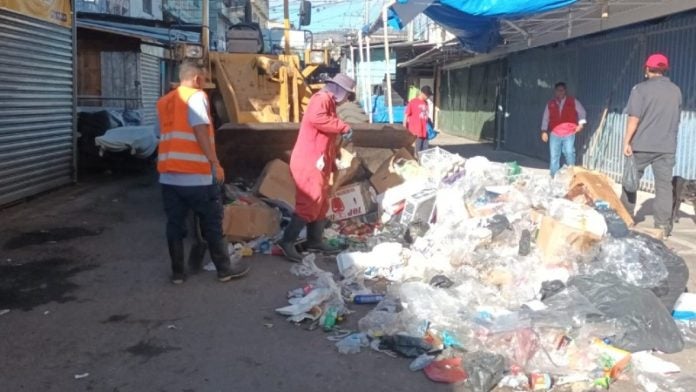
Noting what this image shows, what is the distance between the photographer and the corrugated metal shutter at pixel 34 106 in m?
8.55

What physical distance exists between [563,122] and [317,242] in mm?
5085

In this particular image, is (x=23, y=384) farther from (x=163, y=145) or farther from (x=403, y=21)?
(x=403, y=21)

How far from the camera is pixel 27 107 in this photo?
9172 mm

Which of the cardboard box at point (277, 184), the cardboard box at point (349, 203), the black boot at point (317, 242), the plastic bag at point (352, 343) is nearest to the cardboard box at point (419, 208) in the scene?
the cardboard box at point (349, 203)

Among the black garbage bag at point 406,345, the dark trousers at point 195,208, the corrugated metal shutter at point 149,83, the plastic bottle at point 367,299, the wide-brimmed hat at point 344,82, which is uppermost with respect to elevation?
the corrugated metal shutter at point 149,83

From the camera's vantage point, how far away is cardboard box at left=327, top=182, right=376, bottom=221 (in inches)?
293

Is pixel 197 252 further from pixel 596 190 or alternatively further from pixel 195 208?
pixel 596 190

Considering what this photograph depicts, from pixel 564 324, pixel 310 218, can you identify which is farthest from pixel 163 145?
pixel 564 324

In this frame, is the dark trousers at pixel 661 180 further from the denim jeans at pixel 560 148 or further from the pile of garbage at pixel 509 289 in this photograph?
the denim jeans at pixel 560 148

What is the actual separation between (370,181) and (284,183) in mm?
1015

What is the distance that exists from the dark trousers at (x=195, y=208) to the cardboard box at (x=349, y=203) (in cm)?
214

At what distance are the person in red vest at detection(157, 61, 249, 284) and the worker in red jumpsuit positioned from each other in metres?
0.93

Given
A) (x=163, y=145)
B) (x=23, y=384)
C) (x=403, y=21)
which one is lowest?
(x=23, y=384)

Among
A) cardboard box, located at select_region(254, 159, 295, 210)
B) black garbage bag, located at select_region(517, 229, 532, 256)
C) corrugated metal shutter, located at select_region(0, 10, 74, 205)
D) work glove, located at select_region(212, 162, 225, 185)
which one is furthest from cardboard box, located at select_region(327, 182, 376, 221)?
corrugated metal shutter, located at select_region(0, 10, 74, 205)
